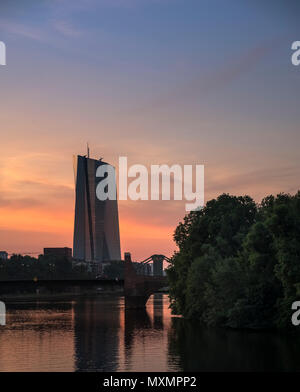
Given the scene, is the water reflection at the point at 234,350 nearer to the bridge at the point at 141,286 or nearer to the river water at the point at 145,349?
the river water at the point at 145,349

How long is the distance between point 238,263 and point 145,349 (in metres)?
21.9

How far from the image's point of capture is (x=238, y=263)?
3349 inches

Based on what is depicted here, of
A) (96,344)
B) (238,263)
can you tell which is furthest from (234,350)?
(238,263)

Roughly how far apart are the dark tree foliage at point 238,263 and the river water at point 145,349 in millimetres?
3453

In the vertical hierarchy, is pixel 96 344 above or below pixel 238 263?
below

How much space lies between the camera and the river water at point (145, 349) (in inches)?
2207

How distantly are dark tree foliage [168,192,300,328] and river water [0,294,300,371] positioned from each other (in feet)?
11.3

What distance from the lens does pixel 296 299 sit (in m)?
70.8

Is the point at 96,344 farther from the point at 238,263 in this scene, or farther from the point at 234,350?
the point at 238,263

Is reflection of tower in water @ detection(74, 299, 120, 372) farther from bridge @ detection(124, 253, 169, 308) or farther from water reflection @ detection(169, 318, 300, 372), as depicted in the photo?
bridge @ detection(124, 253, 169, 308)

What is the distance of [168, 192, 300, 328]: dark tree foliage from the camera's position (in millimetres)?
72750

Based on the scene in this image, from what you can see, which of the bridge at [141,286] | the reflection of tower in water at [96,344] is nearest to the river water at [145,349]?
the reflection of tower in water at [96,344]
